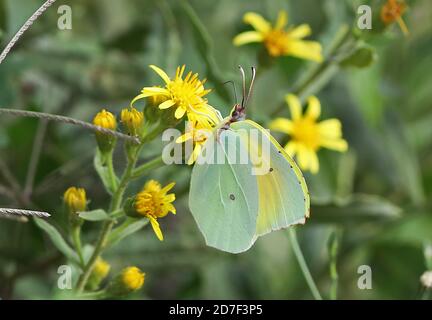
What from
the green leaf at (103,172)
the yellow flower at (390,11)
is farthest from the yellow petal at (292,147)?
the green leaf at (103,172)

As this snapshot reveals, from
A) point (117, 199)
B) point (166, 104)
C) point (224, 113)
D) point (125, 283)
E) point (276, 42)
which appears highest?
point (276, 42)

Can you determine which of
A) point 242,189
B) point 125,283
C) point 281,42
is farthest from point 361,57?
point 125,283

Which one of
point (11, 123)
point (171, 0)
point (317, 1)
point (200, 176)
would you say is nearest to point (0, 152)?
point (11, 123)

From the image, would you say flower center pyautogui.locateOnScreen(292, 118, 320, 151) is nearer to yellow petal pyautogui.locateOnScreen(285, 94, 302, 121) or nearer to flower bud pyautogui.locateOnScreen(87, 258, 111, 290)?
yellow petal pyautogui.locateOnScreen(285, 94, 302, 121)

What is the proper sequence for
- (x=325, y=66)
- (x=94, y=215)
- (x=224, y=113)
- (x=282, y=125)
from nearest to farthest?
(x=94, y=215), (x=224, y=113), (x=325, y=66), (x=282, y=125)

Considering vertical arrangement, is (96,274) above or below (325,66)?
below

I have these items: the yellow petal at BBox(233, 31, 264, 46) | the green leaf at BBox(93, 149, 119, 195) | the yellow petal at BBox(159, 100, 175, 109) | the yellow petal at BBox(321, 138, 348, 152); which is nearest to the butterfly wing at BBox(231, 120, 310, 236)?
the yellow petal at BBox(159, 100, 175, 109)

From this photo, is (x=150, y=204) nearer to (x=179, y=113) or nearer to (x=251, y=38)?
(x=179, y=113)
